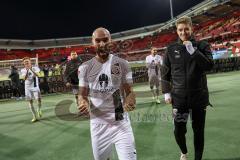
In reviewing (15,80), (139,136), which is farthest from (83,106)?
(15,80)

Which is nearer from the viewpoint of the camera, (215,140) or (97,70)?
(97,70)

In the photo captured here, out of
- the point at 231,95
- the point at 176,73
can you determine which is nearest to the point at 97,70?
the point at 176,73

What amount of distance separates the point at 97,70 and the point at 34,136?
587cm

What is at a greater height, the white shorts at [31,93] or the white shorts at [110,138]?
the white shorts at [31,93]

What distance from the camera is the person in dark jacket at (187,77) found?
4887 mm

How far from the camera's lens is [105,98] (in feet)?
13.5

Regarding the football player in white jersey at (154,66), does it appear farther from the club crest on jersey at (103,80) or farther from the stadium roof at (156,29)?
the stadium roof at (156,29)

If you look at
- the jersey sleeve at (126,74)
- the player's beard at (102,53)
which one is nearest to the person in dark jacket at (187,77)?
the jersey sleeve at (126,74)

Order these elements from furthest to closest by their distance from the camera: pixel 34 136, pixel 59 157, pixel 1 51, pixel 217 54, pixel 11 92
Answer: pixel 1 51, pixel 217 54, pixel 11 92, pixel 34 136, pixel 59 157

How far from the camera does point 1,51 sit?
1895 inches

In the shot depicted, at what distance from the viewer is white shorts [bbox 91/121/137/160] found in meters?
3.95

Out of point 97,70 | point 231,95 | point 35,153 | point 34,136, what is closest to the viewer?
point 97,70

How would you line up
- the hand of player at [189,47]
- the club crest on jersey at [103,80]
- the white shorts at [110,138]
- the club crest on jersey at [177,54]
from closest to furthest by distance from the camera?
1. the white shorts at [110,138]
2. the club crest on jersey at [103,80]
3. the hand of player at [189,47]
4. the club crest on jersey at [177,54]

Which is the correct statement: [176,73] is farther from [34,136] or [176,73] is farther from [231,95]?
[231,95]
